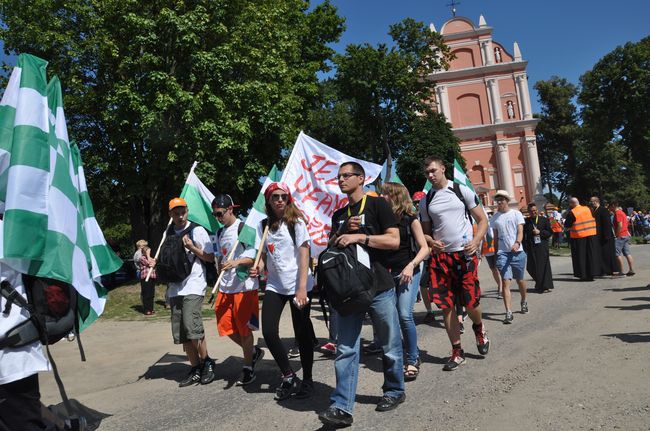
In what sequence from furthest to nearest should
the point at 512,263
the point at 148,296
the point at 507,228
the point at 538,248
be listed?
the point at 148,296 < the point at 538,248 < the point at 507,228 < the point at 512,263

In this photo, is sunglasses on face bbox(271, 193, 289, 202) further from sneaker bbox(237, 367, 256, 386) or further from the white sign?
sneaker bbox(237, 367, 256, 386)

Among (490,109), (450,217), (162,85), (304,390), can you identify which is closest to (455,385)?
(304,390)

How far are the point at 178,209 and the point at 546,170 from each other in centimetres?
6684

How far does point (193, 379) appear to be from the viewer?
19.1ft

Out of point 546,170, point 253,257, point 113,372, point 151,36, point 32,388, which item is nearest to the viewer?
point 32,388

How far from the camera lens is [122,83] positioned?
707 inches

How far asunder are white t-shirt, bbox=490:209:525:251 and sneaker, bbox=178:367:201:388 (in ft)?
16.5

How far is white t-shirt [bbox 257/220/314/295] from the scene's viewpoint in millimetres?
5059

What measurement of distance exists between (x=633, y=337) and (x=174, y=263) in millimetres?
5150

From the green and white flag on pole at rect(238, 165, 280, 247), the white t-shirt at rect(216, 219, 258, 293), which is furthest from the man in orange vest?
the white t-shirt at rect(216, 219, 258, 293)

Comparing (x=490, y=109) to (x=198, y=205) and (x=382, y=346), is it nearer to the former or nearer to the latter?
(x=198, y=205)

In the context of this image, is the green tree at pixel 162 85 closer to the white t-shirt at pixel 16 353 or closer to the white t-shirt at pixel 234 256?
the white t-shirt at pixel 234 256

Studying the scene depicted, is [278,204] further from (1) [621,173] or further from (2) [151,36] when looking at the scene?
(1) [621,173]

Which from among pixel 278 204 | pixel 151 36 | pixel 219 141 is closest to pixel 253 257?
pixel 278 204
